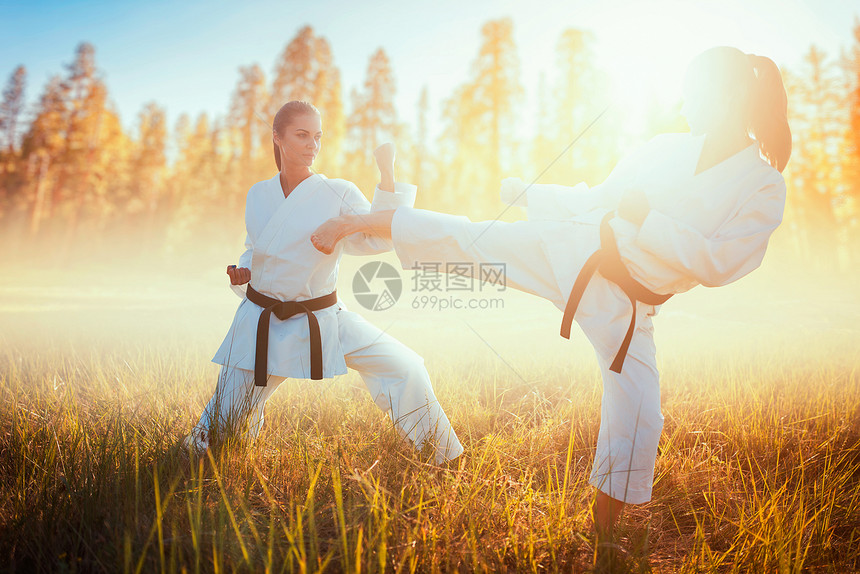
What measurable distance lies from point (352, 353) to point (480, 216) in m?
18.0

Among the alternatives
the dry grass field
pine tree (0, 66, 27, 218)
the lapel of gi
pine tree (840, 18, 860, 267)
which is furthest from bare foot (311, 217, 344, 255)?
pine tree (0, 66, 27, 218)

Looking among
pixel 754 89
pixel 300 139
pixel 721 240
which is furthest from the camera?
pixel 300 139

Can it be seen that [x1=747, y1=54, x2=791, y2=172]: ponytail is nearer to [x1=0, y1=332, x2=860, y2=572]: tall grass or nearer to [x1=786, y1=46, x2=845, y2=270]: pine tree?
[x1=0, y1=332, x2=860, y2=572]: tall grass

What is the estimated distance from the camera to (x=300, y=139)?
266 cm

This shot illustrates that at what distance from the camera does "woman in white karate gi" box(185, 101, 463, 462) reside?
2.49 metres

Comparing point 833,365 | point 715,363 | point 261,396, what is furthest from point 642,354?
point 833,365

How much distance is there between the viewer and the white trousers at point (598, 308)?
6.71ft

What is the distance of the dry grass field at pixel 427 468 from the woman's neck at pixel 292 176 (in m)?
1.47

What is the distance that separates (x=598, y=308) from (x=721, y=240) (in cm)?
57

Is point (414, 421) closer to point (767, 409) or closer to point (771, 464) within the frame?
point (771, 464)

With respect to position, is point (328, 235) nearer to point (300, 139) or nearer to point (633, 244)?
point (300, 139)
